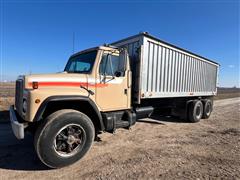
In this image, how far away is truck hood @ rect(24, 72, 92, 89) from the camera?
12.3 feet

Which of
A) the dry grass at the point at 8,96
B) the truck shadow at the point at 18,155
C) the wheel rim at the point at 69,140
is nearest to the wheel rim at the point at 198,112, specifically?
the wheel rim at the point at 69,140

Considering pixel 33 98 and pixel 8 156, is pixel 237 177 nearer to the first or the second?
pixel 33 98

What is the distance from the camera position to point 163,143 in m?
5.38

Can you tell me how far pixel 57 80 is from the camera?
395 centimetres

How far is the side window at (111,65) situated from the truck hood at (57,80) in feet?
1.59

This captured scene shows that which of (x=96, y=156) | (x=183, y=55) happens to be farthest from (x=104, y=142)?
(x=183, y=55)

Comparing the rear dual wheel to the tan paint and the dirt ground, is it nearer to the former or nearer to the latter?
the dirt ground

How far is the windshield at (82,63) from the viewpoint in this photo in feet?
15.4

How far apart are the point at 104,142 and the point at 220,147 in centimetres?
326

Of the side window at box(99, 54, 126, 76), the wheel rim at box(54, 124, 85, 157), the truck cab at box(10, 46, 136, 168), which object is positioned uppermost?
the side window at box(99, 54, 126, 76)

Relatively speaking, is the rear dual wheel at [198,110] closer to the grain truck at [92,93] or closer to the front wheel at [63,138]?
the grain truck at [92,93]

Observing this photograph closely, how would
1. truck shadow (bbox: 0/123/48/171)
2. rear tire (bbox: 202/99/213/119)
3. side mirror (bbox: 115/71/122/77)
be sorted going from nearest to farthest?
1. truck shadow (bbox: 0/123/48/171)
2. side mirror (bbox: 115/71/122/77)
3. rear tire (bbox: 202/99/213/119)

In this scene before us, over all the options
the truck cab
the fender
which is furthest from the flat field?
the fender

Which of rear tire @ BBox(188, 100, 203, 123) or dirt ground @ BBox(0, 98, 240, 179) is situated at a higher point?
→ rear tire @ BBox(188, 100, 203, 123)
